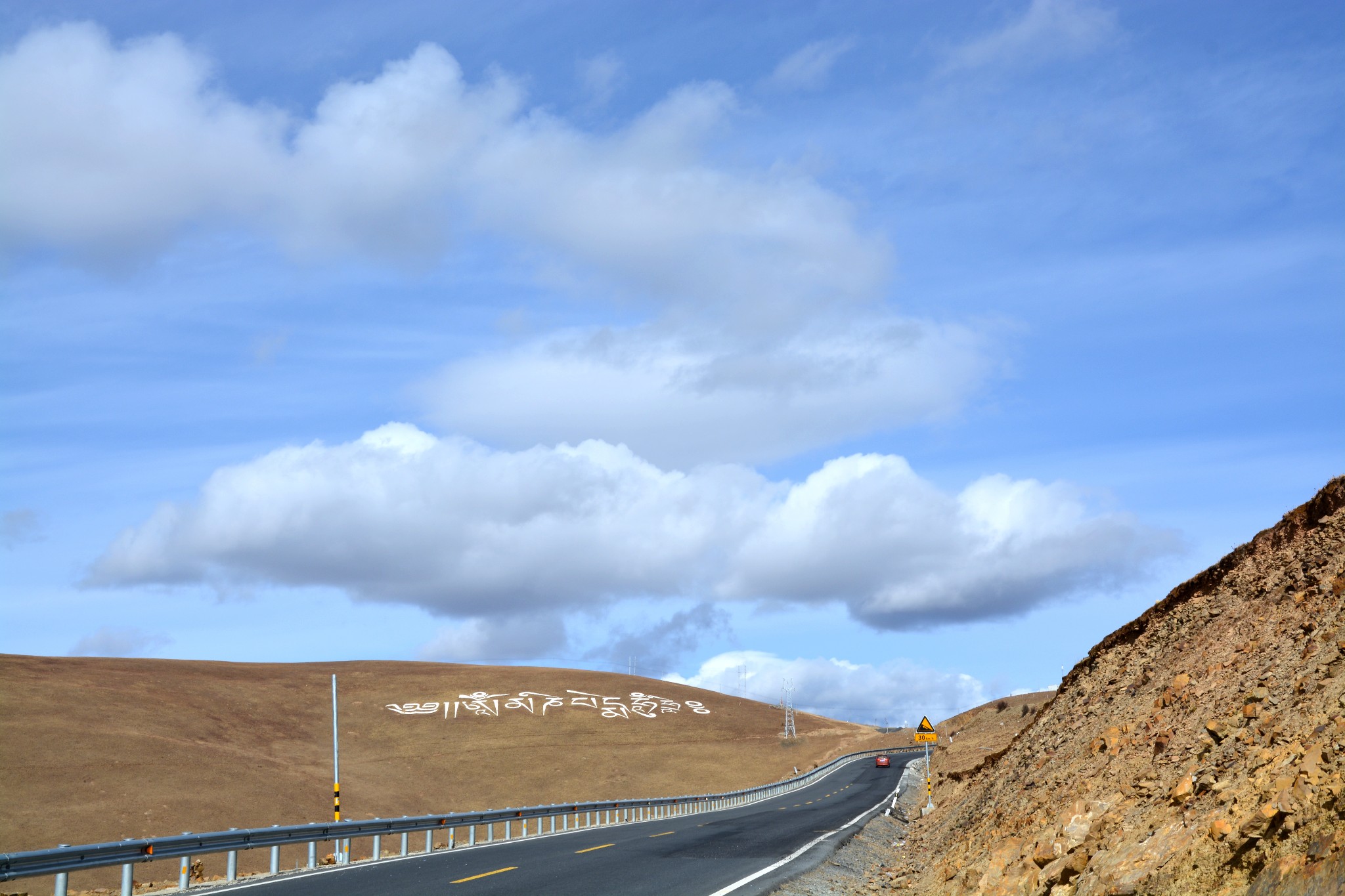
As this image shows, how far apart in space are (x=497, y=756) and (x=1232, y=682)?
85765 millimetres

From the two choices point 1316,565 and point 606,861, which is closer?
point 1316,565

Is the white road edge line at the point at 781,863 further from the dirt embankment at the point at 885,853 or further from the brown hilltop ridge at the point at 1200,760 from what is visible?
the brown hilltop ridge at the point at 1200,760

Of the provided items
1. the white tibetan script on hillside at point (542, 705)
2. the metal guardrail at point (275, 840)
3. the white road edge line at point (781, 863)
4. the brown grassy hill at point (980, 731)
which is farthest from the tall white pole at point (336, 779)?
the white tibetan script on hillside at point (542, 705)

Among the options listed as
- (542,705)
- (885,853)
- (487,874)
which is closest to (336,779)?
(487,874)

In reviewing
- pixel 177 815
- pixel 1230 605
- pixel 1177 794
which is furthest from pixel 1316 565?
pixel 177 815

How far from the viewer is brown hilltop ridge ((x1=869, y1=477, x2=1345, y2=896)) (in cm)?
934

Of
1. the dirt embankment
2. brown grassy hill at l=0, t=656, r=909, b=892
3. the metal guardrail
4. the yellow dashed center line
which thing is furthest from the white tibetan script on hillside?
the yellow dashed center line

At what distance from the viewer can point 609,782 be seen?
3401 inches

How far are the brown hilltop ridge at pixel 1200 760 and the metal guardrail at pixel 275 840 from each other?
37.0ft

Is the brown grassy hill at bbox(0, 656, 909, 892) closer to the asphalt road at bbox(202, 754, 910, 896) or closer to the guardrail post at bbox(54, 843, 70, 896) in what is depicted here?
the asphalt road at bbox(202, 754, 910, 896)

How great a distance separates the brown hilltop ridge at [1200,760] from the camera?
9336 millimetres

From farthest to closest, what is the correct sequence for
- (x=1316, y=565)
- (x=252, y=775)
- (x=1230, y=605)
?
(x=252, y=775) < (x=1230, y=605) < (x=1316, y=565)

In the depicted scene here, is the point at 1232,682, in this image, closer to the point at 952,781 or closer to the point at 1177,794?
the point at 1177,794

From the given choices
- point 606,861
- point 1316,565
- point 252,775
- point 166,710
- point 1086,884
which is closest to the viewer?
point 1086,884
